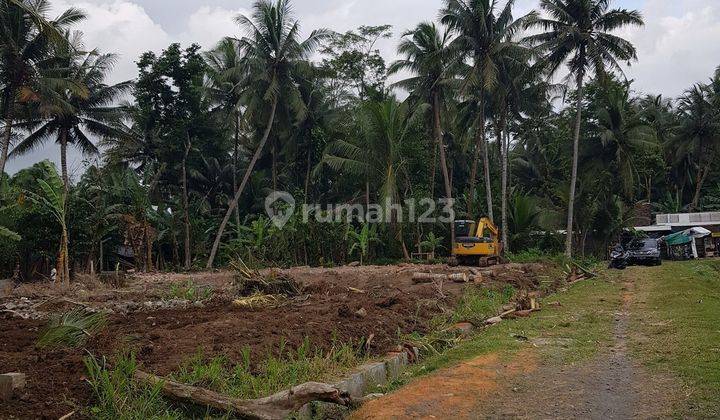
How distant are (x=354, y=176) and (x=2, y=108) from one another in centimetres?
1660

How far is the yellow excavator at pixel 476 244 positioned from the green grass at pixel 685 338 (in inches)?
286

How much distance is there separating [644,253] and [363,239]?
41.1 ft

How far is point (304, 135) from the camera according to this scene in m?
36.1

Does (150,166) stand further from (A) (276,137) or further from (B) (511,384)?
(B) (511,384)

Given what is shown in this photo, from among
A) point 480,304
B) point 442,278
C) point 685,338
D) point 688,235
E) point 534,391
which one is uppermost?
point 688,235

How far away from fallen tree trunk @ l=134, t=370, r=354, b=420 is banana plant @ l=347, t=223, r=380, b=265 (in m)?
23.5

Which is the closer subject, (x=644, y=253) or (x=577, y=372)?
(x=577, y=372)

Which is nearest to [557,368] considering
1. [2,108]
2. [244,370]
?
[244,370]

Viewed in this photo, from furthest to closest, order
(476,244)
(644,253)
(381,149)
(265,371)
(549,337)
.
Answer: (381,149) < (644,253) < (476,244) < (549,337) < (265,371)

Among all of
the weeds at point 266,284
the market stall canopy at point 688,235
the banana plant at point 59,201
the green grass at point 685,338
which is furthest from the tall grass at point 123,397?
the market stall canopy at point 688,235

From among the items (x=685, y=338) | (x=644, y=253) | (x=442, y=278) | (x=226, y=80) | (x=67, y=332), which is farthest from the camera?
(x=226, y=80)

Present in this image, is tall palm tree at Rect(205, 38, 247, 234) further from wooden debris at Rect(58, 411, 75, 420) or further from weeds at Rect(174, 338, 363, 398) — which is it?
wooden debris at Rect(58, 411, 75, 420)

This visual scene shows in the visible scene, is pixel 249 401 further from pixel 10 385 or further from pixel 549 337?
pixel 549 337

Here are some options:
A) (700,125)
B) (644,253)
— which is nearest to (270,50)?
(644,253)
